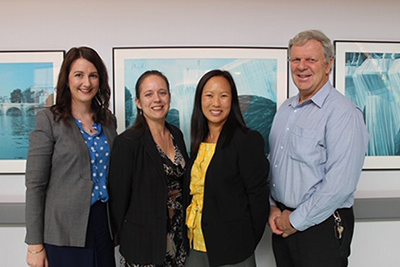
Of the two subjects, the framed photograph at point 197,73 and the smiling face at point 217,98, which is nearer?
the smiling face at point 217,98

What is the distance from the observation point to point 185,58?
2.04 meters

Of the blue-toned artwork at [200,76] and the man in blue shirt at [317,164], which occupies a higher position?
the blue-toned artwork at [200,76]

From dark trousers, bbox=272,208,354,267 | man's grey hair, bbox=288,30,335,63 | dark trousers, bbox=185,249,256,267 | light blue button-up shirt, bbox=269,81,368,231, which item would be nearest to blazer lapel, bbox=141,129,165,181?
dark trousers, bbox=185,249,256,267

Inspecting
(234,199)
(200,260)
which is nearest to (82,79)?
(234,199)

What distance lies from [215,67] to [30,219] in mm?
1449

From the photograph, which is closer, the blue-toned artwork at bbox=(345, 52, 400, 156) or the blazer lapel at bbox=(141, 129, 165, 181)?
the blazer lapel at bbox=(141, 129, 165, 181)

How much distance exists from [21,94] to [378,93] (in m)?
2.63

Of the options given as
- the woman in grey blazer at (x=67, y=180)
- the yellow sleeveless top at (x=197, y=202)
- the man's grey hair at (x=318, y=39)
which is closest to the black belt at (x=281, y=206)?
the yellow sleeveless top at (x=197, y=202)

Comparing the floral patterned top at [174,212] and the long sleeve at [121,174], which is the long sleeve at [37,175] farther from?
the floral patterned top at [174,212]

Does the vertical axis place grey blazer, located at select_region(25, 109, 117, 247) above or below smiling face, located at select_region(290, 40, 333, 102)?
below

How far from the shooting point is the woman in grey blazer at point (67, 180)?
135 centimetres

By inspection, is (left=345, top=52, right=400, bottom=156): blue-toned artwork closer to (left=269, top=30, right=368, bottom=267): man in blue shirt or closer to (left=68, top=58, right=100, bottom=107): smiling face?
(left=269, top=30, right=368, bottom=267): man in blue shirt

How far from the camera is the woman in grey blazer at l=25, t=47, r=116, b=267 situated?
135 cm

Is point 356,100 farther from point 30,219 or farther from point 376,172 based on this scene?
point 30,219
